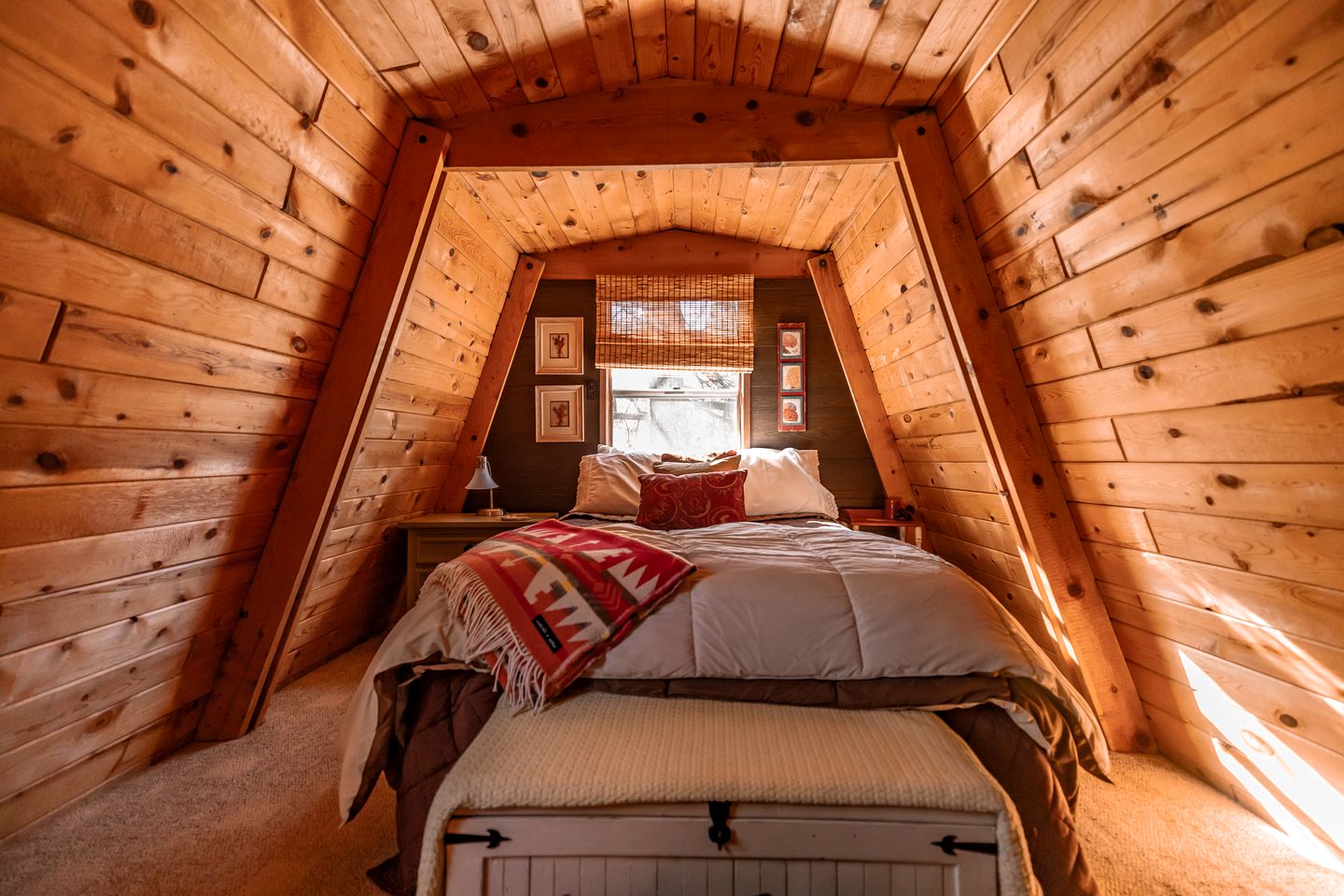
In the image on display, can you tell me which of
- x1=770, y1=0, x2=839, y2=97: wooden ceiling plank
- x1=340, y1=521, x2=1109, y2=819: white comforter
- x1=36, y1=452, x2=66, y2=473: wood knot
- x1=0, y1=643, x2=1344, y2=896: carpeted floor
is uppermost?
x1=770, y1=0, x2=839, y2=97: wooden ceiling plank

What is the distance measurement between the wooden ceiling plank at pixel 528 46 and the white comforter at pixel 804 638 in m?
1.64

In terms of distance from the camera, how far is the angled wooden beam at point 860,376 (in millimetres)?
2959

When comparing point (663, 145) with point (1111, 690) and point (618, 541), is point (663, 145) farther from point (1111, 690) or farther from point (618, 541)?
point (1111, 690)

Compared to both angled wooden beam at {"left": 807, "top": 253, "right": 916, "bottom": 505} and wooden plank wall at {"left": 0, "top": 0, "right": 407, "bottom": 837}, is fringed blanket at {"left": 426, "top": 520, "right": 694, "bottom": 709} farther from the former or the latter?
angled wooden beam at {"left": 807, "top": 253, "right": 916, "bottom": 505}

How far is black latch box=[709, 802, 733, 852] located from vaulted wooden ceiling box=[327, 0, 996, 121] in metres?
2.00

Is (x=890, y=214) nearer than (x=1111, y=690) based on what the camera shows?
No

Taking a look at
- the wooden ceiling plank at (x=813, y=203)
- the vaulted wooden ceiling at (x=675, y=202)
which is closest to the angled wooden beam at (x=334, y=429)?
the vaulted wooden ceiling at (x=675, y=202)

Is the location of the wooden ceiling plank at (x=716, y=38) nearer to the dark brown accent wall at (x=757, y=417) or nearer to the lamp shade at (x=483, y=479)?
the dark brown accent wall at (x=757, y=417)

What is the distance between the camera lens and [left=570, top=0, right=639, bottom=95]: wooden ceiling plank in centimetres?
159

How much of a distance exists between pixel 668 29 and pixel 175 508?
2056 millimetres

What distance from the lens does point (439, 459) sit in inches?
116

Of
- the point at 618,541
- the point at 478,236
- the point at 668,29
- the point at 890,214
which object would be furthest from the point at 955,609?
the point at 478,236

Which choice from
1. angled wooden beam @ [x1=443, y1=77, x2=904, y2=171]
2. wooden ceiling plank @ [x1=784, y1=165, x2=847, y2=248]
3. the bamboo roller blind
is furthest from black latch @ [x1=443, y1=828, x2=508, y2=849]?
→ the bamboo roller blind

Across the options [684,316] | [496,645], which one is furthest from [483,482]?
[496,645]
